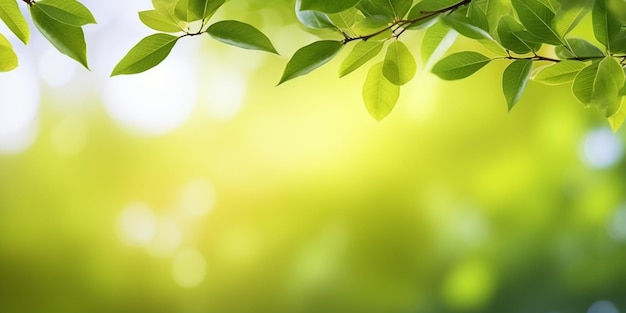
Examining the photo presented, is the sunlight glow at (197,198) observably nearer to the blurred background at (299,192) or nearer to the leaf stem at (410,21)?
the blurred background at (299,192)

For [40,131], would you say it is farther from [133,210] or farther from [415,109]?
[415,109]

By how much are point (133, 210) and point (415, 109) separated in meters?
1.26

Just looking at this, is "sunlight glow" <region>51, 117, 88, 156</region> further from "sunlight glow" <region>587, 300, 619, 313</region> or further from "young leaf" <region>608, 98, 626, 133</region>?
"young leaf" <region>608, 98, 626, 133</region>

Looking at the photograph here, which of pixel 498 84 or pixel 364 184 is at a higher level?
pixel 498 84

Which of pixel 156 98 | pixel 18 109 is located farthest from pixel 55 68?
pixel 156 98

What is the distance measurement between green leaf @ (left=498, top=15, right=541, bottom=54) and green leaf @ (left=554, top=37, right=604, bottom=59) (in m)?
0.02

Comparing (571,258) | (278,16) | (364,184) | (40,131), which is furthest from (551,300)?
(40,131)

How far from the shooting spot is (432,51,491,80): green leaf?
0.38m

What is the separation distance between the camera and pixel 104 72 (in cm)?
252

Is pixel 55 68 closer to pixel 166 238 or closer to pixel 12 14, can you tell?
pixel 166 238

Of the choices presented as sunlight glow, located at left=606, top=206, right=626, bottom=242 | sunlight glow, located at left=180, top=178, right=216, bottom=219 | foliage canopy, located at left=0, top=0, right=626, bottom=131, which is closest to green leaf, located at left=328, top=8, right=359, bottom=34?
foliage canopy, located at left=0, top=0, right=626, bottom=131

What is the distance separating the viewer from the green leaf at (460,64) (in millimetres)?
377

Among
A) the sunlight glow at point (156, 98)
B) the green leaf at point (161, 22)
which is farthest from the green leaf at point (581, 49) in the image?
the sunlight glow at point (156, 98)

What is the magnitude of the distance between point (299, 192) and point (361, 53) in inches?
89.7
